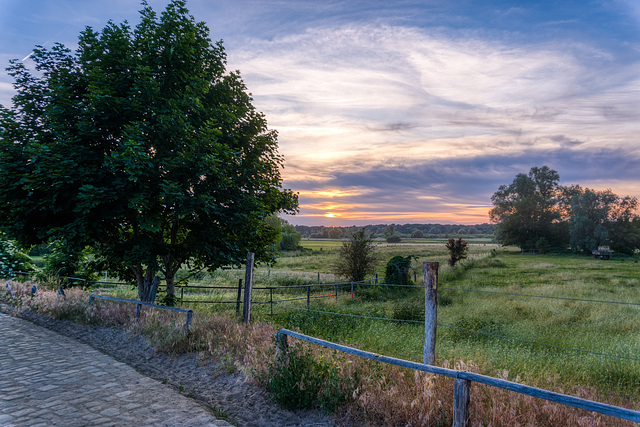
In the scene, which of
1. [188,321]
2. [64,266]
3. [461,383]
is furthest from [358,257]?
[461,383]

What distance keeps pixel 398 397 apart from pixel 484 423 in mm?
1111

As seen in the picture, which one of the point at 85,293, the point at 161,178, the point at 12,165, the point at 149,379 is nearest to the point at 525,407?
the point at 149,379

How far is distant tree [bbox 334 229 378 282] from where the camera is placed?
27031mm

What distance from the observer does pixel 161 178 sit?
10.5 meters

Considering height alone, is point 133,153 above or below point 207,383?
above

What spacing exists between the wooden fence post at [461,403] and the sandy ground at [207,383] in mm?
1850

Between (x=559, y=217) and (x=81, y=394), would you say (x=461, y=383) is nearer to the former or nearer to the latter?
(x=81, y=394)

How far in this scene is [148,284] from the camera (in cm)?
1305

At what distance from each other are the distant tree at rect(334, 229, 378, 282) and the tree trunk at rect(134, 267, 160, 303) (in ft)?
54.0

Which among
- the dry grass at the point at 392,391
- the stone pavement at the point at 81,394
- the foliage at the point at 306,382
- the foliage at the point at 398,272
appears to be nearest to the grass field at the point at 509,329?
A: the dry grass at the point at 392,391

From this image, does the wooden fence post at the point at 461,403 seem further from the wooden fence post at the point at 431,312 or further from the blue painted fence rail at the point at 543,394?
the wooden fence post at the point at 431,312

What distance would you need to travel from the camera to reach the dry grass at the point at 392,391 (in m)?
4.39

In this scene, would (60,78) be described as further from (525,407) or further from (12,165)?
(525,407)

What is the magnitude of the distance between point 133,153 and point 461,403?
8.63 metres
